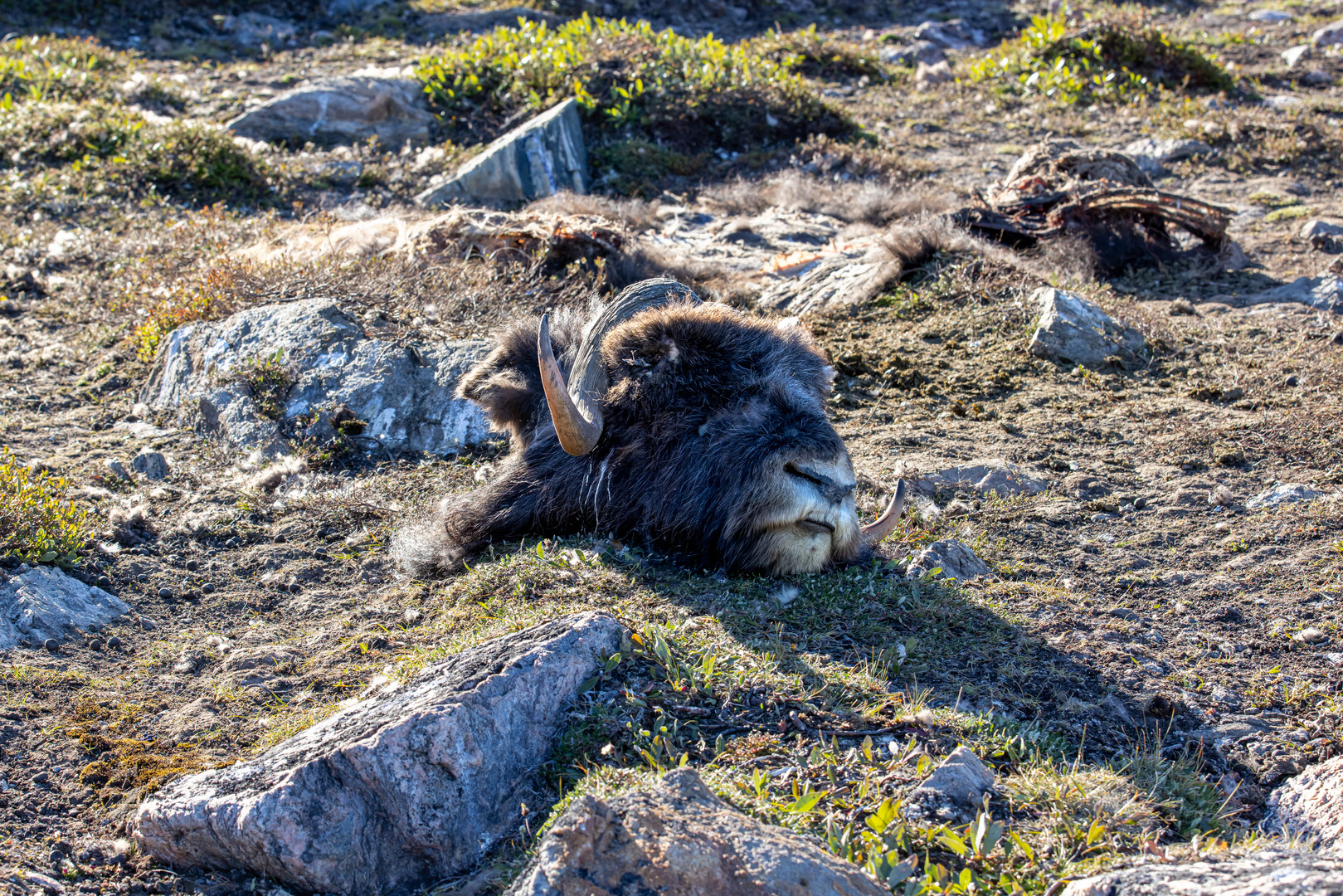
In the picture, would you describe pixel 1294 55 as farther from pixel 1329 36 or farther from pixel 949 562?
pixel 949 562

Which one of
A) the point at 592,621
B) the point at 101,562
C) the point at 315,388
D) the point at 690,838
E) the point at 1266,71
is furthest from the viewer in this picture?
the point at 1266,71

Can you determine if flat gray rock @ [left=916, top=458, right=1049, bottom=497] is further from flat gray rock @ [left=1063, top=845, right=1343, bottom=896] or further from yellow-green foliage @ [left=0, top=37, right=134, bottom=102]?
yellow-green foliage @ [left=0, top=37, right=134, bottom=102]

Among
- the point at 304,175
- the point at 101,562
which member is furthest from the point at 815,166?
the point at 101,562

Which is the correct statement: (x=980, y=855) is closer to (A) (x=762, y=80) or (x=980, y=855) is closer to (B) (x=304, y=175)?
(B) (x=304, y=175)

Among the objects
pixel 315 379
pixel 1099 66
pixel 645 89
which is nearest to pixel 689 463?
pixel 315 379

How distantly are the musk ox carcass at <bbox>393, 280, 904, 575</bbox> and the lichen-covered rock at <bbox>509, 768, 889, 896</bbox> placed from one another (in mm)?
1964

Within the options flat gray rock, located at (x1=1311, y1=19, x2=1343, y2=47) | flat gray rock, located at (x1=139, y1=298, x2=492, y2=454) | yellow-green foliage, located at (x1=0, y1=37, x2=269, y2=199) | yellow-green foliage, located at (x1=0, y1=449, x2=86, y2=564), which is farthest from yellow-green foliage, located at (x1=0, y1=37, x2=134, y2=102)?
flat gray rock, located at (x1=1311, y1=19, x2=1343, y2=47)

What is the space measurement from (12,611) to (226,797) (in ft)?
7.19

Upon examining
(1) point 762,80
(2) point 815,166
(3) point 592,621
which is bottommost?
(3) point 592,621

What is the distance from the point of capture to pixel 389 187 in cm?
1162

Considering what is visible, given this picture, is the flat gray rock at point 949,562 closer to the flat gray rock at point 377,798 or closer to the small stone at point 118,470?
the flat gray rock at point 377,798

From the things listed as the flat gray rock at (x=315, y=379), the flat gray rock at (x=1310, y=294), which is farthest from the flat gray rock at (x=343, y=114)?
the flat gray rock at (x=1310, y=294)

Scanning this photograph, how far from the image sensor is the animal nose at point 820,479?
432 cm

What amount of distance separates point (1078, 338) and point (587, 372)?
13.5 ft
